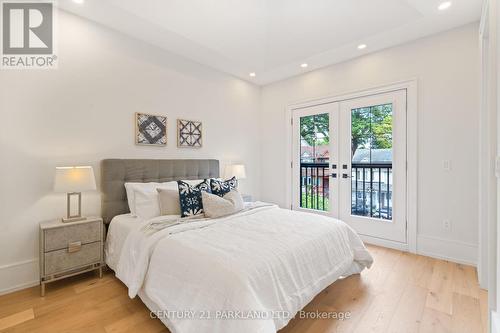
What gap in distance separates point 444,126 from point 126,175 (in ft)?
12.1

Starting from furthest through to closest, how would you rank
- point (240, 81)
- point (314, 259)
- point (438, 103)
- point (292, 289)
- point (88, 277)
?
point (240, 81), point (438, 103), point (88, 277), point (314, 259), point (292, 289)

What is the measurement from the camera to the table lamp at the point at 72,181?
2.12 metres

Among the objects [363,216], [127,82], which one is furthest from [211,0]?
[363,216]

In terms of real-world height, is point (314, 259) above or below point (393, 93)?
below

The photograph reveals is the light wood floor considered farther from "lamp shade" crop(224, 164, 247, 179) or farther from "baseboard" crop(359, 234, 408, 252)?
"lamp shade" crop(224, 164, 247, 179)

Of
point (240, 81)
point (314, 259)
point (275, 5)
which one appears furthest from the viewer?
point (240, 81)

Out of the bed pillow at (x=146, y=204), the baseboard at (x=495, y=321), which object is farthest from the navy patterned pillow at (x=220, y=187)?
the baseboard at (x=495, y=321)

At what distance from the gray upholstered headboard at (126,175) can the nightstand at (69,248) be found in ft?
0.96

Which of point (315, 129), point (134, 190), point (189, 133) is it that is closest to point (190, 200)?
point (134, 190)

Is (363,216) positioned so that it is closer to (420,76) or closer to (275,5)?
(420,76)

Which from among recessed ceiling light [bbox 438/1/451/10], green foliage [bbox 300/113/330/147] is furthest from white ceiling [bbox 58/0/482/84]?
green foliage [bbox 300/113/330/147]

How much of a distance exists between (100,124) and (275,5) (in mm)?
2302

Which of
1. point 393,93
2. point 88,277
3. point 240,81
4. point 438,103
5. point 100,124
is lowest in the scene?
point 88,277

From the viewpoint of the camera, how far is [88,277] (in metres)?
2.41
